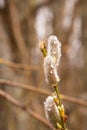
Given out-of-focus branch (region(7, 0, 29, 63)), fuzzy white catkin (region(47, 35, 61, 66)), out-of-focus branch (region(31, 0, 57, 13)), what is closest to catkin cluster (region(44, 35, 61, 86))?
→ fuzzy white catkin (region(47, 35, 61, 66))

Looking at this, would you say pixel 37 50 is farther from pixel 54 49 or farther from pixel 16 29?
pixel 54 49

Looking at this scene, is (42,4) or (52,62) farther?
(42,4)

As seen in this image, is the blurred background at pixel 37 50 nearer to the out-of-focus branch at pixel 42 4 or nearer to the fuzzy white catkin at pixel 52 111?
the out-of-focus branch at pixel 42 4

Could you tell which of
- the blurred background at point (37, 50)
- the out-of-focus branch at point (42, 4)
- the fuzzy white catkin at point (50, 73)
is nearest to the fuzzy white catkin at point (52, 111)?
the fuzzy white catkin at point (50, 73)

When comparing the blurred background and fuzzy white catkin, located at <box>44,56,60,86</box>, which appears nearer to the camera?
fuzzy white catkin, located at <box>44,56,60,86</box>

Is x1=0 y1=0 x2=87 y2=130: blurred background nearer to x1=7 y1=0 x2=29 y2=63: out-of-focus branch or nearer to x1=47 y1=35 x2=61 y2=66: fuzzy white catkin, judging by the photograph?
x1=7 y1=0 x2=29 y2=63: out-of-focus branch

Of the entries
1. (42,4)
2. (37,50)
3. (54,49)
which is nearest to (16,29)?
(37,50)

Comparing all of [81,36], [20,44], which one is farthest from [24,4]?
[81,36]

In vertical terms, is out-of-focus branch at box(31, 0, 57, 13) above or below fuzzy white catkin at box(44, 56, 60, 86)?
above
